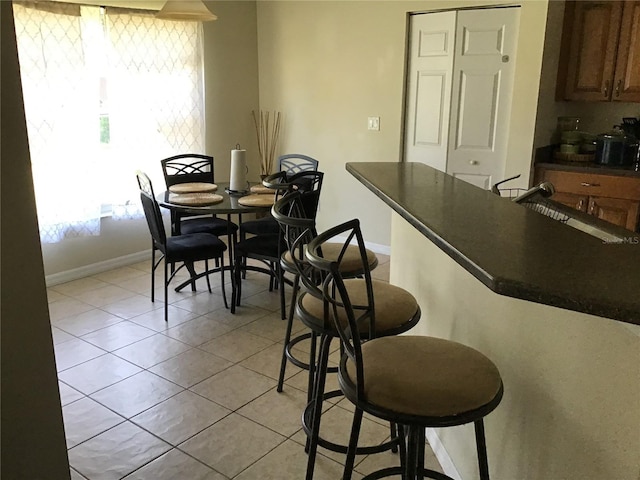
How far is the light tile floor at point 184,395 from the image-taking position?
89.8 inches

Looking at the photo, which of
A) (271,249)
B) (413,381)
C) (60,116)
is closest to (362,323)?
(413,381)

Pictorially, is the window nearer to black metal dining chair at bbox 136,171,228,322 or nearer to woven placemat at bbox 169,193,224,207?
black metal dining chair at bbox 136,171,228,322

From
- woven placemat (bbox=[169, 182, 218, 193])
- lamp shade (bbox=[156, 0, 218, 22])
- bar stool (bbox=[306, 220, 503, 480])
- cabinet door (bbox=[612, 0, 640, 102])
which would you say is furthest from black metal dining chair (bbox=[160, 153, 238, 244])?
cabinet door (bbox=[612, 0, 640, 102])

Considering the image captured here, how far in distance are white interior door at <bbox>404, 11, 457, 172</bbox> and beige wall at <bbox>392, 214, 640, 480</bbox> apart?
2642 millimetres

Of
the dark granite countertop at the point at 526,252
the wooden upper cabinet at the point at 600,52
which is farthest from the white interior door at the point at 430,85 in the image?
the dark granite countertop at the point at 526,252

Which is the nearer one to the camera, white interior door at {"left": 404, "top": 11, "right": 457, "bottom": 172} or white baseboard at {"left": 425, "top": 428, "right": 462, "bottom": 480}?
white baseboard at {"left": 425, "top": 428, "right": 462, "bottom": 480}

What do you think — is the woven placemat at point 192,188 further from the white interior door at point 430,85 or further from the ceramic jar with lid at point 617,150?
the ceramic jar with lid at point 617,150

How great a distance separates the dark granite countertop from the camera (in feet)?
3.32

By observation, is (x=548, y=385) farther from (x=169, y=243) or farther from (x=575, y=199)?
(x=575, y=199)

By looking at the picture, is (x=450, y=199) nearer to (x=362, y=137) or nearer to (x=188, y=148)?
(x=362, y=137)

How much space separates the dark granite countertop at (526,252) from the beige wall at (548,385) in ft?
0.53

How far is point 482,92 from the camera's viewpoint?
429cm

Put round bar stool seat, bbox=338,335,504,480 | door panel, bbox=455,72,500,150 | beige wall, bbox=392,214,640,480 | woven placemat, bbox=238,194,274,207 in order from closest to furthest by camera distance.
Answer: beige wall, bbox=392,214,640,480 → round bar stool seat, bbox=338,335,504,480 → woven placemat, bbox=238,194,274,207 → door panel, bbox=455,72,500,150

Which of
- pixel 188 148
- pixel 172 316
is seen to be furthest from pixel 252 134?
pixel 172 316
